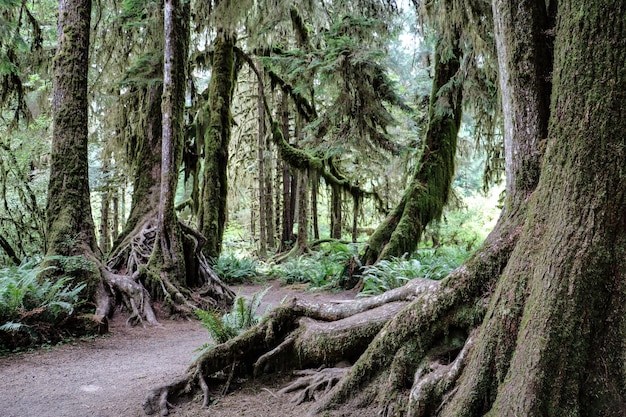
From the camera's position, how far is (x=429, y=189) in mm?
10203

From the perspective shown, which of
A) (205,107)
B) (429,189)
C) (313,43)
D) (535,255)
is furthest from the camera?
(205,107)

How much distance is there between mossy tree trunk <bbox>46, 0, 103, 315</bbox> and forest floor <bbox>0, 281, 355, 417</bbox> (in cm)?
148

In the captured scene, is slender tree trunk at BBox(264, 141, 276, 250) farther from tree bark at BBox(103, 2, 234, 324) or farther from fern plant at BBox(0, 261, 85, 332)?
fern plant at BBox(0, 261, 85, 332)

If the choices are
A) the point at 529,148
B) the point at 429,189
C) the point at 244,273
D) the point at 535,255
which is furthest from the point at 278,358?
the point at 244,273

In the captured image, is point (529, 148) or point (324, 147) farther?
point (324, 147)

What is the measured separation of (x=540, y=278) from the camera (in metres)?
2.65

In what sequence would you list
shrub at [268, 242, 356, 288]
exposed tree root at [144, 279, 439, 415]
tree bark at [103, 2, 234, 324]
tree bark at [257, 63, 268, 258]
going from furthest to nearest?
tree bark at [257, 63, 268, 258], shrub at [268, 242, 356, 288], tree bark at [103, 2, 234, 324], exposed tree root at [144, 279, 439, 415]

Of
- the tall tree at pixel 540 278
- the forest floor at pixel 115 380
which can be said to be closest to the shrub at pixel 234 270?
the forest floor at pixel 115 380

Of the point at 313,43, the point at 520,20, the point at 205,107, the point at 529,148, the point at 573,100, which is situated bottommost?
the point at 529,148

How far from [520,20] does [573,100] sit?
0.93 meters

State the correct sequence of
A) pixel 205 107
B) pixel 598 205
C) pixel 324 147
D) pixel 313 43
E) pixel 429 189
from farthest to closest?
pixel 205 107
pixel 313 43
pixel 324 147
pixel 429 189
pixel 598 205

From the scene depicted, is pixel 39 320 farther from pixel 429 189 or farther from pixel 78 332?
pixel 429 189

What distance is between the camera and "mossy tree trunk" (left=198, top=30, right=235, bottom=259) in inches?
537

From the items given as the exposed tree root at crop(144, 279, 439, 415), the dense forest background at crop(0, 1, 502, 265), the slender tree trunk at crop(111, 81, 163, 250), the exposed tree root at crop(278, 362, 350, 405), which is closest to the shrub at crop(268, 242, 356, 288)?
the dense forest background at crop(0, 1, 502, 265)
